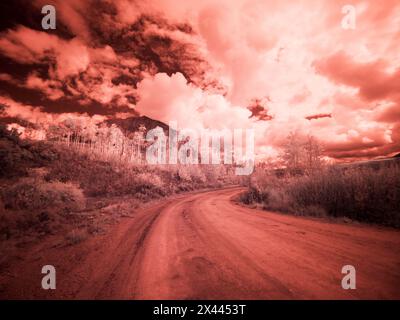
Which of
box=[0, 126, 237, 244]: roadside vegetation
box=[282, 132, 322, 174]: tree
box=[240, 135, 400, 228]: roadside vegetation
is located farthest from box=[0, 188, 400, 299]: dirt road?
box=[282, 132, 322, 174]: tree

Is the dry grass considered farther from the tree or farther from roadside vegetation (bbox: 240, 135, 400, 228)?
the tree

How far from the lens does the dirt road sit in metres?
2.90

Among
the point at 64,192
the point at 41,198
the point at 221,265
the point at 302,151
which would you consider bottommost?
the point at 221,265

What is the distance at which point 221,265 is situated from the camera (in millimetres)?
3770

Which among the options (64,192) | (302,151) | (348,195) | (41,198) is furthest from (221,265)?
(302,151)

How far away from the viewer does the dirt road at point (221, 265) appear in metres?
2.90

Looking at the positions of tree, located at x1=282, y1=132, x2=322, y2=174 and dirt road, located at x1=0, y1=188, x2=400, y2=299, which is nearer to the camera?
dirt road, located at x1=0, y1=188, x2=400, y2=299

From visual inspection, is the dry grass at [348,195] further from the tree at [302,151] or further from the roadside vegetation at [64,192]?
the tree at [302,151]

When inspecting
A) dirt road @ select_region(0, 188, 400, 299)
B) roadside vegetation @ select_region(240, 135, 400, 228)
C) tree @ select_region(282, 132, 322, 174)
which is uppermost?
tree @ select_region(282, 132, 322, 174)

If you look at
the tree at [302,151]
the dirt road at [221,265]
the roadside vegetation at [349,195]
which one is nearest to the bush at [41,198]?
→ the dirt road at [221,265]

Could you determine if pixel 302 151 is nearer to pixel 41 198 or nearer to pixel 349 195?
pixel 349 195
